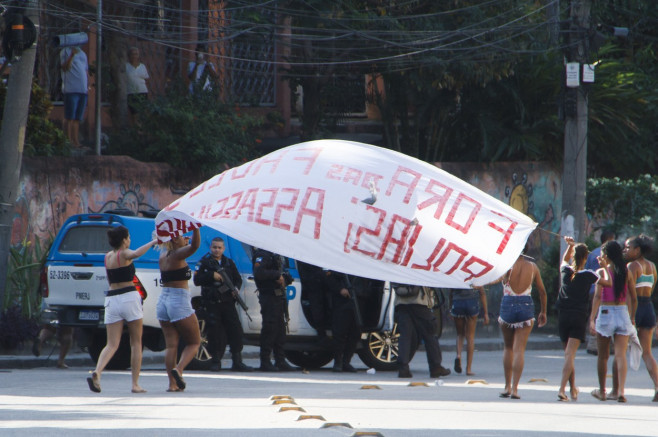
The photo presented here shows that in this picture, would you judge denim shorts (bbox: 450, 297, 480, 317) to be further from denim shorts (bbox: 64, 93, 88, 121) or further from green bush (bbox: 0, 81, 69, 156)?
denim shorts (bbox: 64, 93, 88, 121)

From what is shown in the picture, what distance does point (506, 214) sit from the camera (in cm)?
1104

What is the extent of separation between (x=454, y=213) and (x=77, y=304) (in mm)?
7058

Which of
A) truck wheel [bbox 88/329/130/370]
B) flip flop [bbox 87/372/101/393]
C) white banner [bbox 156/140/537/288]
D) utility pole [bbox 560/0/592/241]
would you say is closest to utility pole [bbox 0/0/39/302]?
truck wheel [bbox 88/329/130/370]

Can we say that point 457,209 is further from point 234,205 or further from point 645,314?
point 645,314

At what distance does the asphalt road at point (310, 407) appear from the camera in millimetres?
9891

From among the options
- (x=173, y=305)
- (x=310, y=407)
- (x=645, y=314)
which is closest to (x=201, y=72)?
(x=173, y=305)

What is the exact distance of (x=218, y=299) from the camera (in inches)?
629

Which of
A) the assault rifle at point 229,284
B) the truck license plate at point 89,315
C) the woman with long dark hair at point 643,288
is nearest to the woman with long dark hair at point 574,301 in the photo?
the woman with long dark hair at point 643,288

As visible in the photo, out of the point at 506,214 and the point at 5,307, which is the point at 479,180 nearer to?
the point at 5,307

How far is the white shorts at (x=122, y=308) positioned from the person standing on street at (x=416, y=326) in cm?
430

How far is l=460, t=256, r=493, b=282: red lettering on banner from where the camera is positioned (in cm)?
1044

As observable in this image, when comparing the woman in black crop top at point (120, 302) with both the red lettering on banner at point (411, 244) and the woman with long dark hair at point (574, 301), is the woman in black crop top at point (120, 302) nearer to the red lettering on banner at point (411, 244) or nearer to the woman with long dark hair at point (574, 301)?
the red lettering on banner at point (411, 244)

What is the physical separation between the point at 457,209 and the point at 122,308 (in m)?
4.14

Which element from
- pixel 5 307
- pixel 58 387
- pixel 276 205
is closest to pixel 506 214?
pixel 276 205
